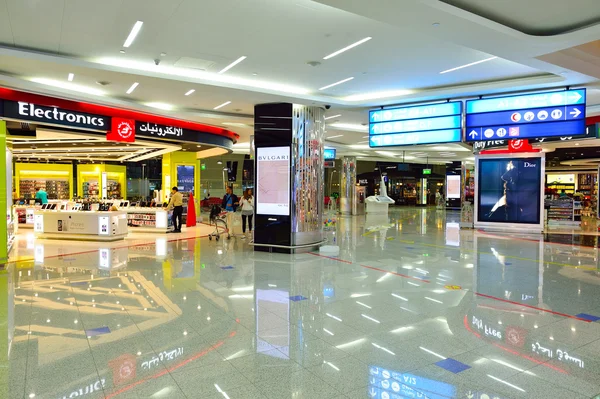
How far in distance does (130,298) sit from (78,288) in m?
1.11

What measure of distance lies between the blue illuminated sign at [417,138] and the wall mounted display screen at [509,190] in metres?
8.46

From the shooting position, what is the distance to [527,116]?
22.8ft

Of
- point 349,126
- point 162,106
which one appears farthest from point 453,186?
point 162,106

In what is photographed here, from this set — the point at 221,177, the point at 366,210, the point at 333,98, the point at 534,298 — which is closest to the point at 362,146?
the point at 366,210

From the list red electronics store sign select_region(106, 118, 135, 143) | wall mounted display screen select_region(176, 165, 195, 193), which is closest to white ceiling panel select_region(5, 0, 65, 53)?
red electronics store sign select_region(106, 118, 135, 143)

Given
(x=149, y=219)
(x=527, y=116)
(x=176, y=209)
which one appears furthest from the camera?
(x=149, y=219)

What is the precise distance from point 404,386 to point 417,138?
593 cm

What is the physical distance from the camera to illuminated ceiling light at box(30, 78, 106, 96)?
7.84 m

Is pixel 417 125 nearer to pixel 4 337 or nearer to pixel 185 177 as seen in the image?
pixel 4 337

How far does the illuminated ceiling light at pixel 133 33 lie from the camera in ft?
17.4

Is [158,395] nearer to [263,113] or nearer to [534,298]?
[534,298]

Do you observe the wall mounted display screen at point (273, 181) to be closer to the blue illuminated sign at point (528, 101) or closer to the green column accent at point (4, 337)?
the blue illuminated sign at point (528, 101)

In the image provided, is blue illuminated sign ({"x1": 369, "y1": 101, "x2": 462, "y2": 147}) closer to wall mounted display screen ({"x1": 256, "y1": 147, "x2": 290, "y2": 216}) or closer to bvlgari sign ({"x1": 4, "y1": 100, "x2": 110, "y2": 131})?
wall mounted display screen ({"x1": 256, "y1": 147, "x2": 290, "y2": 216})

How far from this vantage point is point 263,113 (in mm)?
9188
